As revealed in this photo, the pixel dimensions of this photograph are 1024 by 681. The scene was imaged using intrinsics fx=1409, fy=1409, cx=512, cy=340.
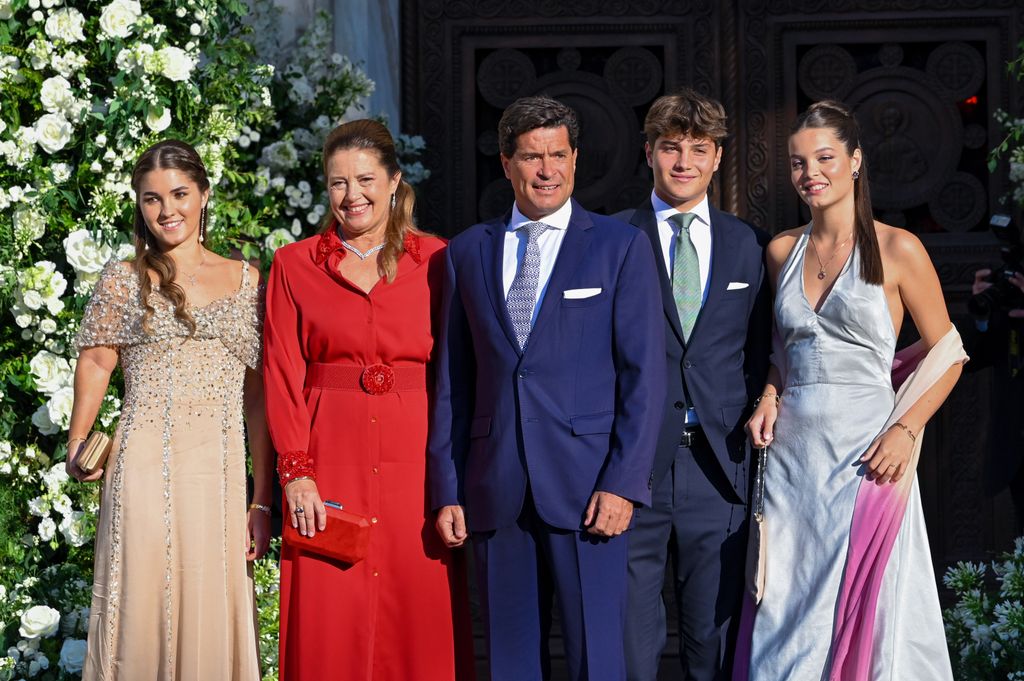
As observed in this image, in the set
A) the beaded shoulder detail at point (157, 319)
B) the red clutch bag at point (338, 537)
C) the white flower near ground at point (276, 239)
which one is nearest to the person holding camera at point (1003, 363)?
the white flower near ground at point (276, 239)

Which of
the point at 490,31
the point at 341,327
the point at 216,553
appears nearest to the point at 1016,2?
the point at 490,31

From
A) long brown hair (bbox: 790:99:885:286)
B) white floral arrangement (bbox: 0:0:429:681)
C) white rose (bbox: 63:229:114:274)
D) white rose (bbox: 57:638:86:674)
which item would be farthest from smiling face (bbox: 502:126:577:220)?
white rose (bbox: 57:638:86:674)

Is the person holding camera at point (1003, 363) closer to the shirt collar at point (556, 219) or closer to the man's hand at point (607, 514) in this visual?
the shirt collar at point (556, 219)

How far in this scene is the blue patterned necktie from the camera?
3.94 meters

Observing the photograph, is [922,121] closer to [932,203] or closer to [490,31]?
[932,203]

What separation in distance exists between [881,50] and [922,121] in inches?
15.1

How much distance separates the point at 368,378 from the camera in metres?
4.06

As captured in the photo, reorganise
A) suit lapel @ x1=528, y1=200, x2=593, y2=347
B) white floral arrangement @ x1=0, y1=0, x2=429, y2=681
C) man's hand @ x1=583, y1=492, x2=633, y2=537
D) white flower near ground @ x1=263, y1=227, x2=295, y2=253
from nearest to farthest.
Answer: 1. man's hand @ x1=583, y1=492, x2=633, y2=537
2. suit lapel @ x1=528, y1=200, x2=593, y2=347
3. white floral arrangement @ x1=0, y1=0, x2=429, y2=681
4. white flower near ground @ x1=263, y1=227, x2=295, y2=253

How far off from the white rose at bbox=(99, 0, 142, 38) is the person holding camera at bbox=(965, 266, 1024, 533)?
132 inches

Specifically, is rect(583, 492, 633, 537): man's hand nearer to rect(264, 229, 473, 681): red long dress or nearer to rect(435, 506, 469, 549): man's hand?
rect(435, 506, 469, 549): man's hand

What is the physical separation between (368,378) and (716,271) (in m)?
1.07

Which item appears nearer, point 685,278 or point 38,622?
point 685,278

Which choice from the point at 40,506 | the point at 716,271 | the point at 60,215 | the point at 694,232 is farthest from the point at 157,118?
the point at 716,271

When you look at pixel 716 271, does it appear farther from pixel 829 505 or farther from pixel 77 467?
pixel 77 467
